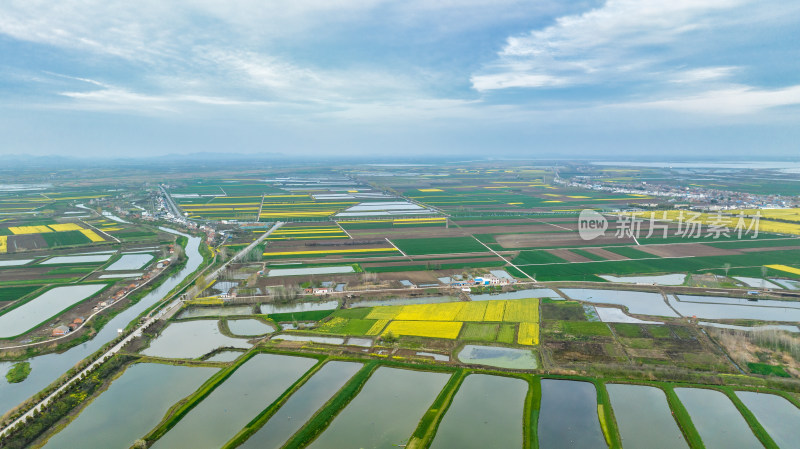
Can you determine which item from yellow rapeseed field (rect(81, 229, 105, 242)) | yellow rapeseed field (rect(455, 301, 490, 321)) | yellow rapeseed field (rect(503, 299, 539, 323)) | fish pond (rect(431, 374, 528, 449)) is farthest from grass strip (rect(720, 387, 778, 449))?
yellow rapeseed field (rect(81, 229, 105, 242))

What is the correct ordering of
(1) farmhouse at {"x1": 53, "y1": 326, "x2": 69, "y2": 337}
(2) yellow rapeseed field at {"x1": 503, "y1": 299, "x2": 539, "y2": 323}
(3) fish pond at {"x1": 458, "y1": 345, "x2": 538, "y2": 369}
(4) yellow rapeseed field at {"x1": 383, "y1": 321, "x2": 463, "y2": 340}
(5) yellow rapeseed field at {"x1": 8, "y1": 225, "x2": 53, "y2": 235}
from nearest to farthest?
1. (3) fish pond at {"x1": 458, "y1": 345, "x2": 538, "y2": 369}
2. (1) farmhouse at {"x1": 53, "y1": 326, "x2": 69, "y2": 337}
3. (4) yellow rapeseed field at {"x1": 383, "y1": 321, "x2": 463, "y2": 340}
4. (2) yellow rapeseed field at {"x1": 503, "y1": 299, "x2": 539, "y2": 323}
5. (5) yellow rapeseed field at {"x1": 8, "y1": 225, "x2": 53, "y2": 235}

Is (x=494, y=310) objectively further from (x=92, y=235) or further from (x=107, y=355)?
(x=92, y=235)

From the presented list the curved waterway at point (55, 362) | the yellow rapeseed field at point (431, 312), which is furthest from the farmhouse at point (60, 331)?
the yellow rapeseed field at point (431, 312)

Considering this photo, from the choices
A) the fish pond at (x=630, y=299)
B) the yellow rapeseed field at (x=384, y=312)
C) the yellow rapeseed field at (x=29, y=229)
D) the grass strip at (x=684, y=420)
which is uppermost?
the yellow rapeseed field at (x=29, y=229)

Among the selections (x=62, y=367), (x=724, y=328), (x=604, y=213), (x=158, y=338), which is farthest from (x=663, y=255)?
(x=62, y=367)

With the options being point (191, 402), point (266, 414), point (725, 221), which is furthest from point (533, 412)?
point (725, 221)

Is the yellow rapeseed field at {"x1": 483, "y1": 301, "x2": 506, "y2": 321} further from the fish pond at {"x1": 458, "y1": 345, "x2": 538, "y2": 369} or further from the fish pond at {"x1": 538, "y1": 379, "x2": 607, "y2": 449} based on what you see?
the fish pond at {"x1": 538, "y1": 379, "x2": 607, "y2": 449}

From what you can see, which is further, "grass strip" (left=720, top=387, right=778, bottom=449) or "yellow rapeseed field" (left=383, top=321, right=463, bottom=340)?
"yellow rapeseed field" (left=383, top=321, right=463, bottom=340)

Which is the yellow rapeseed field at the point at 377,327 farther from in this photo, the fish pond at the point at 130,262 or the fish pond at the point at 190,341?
the fish pond at the point at 130,262
